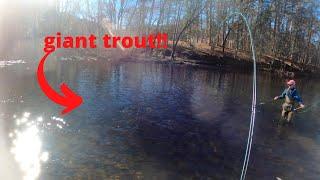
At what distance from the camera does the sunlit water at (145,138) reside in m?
14.3

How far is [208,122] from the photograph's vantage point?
74.6 feet

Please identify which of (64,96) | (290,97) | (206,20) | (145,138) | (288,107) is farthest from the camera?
(206,20)

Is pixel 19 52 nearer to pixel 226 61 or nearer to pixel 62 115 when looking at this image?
pixel 226 61

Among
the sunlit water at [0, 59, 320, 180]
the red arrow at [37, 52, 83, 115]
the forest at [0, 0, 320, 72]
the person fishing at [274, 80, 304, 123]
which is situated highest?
the forest at [0, 0, 320, 72]

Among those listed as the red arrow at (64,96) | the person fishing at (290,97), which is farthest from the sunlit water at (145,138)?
the person fishing at (290,97)

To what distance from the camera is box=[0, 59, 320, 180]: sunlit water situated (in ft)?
46.9

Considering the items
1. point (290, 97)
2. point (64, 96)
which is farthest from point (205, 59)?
point (290, 97)

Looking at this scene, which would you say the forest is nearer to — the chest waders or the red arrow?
the red arrow

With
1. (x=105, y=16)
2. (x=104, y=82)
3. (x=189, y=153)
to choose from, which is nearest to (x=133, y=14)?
(x=105, y=16)

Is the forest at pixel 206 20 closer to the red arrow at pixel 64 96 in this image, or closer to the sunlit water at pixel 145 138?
the red arrow at pixel 64 96

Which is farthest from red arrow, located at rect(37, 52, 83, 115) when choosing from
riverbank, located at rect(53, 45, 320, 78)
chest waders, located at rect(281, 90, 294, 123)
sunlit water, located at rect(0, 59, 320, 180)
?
riverbank, located at rect(53, 45, 320, 78)

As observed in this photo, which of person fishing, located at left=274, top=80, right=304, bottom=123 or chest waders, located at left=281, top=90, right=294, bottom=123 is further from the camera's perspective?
chest waders, located at left=281, top=90, right=294, bottom=123

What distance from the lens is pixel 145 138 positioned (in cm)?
1834

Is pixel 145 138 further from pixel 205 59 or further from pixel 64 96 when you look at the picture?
pixel 205 59
